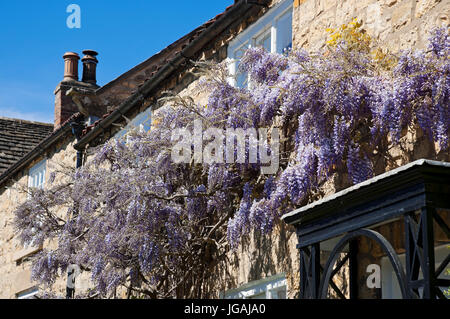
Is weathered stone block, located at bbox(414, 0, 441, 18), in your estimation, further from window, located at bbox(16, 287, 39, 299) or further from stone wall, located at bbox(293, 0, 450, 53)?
window, located at bbox(16, 287, 39, 299)

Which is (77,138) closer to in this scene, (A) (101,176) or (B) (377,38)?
(A) (101,176)

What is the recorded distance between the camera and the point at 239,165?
8.02 m

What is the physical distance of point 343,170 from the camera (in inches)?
281

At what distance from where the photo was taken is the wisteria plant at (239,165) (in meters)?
6.38

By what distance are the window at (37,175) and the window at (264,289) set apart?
8.40m

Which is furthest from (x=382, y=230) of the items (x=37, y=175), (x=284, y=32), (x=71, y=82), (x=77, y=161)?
(x=71, y=82)

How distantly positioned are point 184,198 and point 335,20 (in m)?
2.69

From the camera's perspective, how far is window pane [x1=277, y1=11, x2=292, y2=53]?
898cm

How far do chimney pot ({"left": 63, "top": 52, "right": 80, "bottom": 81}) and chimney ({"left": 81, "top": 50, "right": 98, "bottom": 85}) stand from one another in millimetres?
210

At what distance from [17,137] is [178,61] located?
11.8 meters

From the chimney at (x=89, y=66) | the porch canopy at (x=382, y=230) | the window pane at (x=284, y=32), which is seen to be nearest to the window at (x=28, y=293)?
the chimney at (x=89, y=66)

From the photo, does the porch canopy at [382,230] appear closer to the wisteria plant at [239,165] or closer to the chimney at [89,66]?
the wisteria plant at [239,165]

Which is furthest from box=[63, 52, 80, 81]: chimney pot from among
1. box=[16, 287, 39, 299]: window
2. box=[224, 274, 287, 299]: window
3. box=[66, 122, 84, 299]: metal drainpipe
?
box=[224, 274, 287, 299]: window

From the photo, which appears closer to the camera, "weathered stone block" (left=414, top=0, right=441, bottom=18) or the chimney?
"weathered stone block" (left=414, top=0, right=441, bottom=18)
